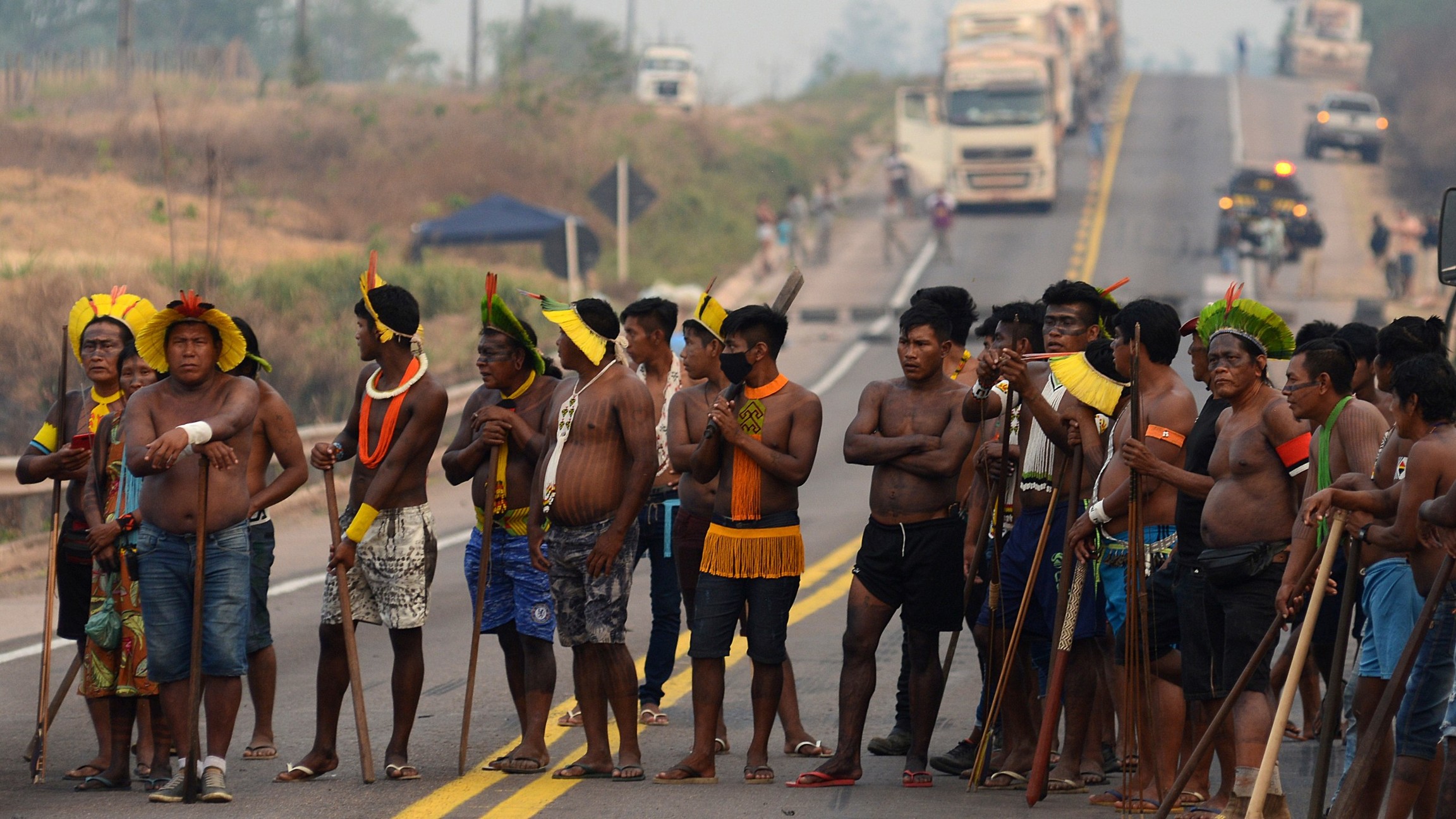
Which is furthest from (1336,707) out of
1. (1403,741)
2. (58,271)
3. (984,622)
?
(58,271)

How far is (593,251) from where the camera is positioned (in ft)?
124

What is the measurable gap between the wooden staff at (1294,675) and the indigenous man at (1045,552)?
145 cm

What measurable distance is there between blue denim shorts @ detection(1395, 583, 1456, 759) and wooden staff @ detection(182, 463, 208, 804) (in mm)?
4619

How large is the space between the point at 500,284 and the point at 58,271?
919 centimetres

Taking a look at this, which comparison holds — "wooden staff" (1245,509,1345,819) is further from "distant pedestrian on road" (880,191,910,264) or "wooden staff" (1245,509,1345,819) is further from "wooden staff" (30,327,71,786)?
"distant pedestrian on road" (880,191,910,264)

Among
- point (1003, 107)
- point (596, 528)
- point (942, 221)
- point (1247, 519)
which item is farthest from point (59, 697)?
point (1003, 107)

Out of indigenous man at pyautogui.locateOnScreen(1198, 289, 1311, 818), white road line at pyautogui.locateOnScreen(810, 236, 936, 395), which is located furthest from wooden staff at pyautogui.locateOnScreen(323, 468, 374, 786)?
white road line at pyautogui.locateOnScreen(810, 236, 936, 395)

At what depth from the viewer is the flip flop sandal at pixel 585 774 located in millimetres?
7898

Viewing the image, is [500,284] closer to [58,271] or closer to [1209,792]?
[58,271]

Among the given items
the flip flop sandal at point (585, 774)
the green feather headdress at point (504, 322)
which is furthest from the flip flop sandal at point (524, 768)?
the green feather headdress at point (504, 322)

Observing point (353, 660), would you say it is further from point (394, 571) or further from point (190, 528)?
point (190, 528)

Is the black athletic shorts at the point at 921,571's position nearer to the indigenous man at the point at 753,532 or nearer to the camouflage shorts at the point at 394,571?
the indigenous man at the point at 753,532

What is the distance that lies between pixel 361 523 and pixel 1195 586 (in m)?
3.54

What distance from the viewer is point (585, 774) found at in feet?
26.0
